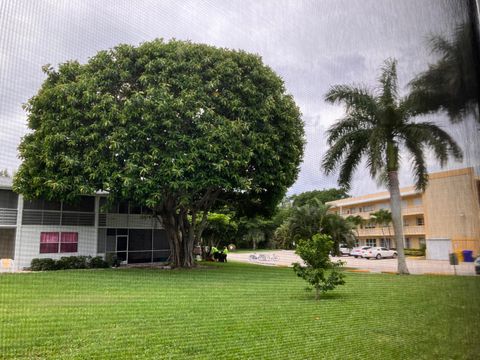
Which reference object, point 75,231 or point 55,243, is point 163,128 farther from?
point 75,231

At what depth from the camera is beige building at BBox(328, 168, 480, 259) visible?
802 millimetres

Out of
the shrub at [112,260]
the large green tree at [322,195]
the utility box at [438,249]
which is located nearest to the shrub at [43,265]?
the shrub at [112,260]

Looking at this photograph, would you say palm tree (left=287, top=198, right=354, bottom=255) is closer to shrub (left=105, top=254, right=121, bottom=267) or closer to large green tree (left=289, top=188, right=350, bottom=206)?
large green tree (left=289, top=188, right=350, bottom=206)

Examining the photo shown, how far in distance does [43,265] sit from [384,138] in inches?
299

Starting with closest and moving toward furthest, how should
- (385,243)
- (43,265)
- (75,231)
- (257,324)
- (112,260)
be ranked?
(385,243), (257,324), (43,265), (75,231), (112,260)

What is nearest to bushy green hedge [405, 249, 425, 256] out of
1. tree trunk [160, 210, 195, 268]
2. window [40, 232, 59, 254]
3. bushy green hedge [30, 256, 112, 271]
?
tree trunk [160, 210, 195, 268]

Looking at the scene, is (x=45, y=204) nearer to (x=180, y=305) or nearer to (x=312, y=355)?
(x=180, y=305)

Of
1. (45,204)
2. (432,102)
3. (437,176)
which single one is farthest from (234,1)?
(45,204)

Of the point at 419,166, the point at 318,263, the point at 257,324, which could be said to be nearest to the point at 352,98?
the point at 419,166

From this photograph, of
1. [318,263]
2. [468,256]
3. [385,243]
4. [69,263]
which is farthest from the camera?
[69,263]

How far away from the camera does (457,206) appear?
826 mm

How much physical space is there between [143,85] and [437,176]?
4.59 meters

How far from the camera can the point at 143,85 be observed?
495cm

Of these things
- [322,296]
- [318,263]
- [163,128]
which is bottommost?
[322,296]
